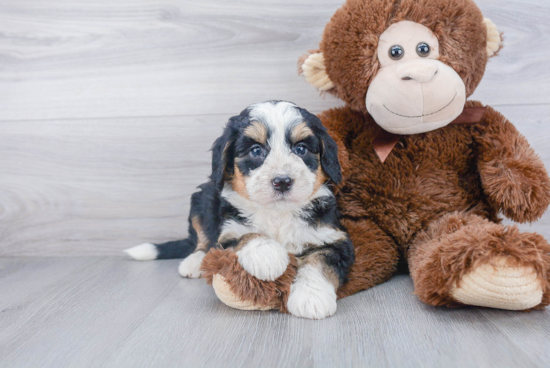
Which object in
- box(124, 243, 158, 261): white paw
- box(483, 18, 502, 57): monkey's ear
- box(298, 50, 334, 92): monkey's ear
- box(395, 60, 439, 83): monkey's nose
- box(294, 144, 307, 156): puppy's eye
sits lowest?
box(124, 243, 158, 261): white paw

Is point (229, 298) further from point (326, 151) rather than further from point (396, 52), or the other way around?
point (396, 52)

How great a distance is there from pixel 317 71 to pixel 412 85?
431mm

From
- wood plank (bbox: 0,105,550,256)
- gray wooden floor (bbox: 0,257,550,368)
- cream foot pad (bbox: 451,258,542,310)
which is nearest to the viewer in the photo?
gray wooden floor (bbox: 0,257,550,368)

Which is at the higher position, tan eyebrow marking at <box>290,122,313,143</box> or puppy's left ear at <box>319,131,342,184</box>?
tan eyebrow marking at <box>290,122,313,143</box>

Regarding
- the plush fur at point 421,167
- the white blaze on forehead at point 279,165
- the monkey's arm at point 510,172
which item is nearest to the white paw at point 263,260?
the white blaze on forehead at point 279,165

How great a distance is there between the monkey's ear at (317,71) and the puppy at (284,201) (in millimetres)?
247

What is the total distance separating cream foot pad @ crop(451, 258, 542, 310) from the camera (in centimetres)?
130

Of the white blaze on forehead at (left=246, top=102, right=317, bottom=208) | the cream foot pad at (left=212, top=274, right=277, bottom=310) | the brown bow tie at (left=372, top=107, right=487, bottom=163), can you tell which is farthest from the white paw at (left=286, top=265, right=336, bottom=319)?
the brown bow tie at (left=372, top=107, right=487, bottom=163)

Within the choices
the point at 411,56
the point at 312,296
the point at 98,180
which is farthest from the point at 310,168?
the point at 98,180

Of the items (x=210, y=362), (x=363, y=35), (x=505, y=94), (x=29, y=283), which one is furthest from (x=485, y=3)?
(x=29, y=283)

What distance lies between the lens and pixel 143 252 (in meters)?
2.32

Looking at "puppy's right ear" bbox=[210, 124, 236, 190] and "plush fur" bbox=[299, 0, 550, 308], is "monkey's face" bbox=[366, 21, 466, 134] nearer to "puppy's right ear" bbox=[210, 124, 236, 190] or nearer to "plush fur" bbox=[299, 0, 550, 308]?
"plush fur" bbox=[299, 0, 550, 308]

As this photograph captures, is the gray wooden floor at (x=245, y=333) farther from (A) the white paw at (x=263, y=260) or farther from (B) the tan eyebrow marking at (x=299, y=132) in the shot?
(B) the tan eyebrow marking at (x=299, y=132)

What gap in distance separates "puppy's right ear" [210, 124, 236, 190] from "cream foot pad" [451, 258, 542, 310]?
2.96ft
